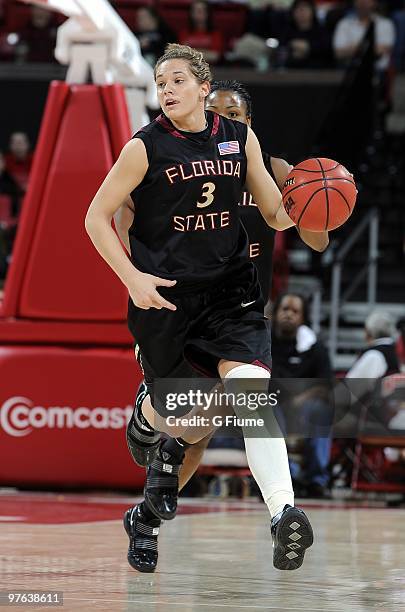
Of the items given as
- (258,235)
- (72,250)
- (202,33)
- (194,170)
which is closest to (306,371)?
(72,250)

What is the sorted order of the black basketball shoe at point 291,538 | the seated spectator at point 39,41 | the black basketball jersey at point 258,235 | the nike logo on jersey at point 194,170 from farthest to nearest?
the seated spectator at point 39,41
the black basketball jersey at point 258,235
the nike logo on jersey at point 194,170
the black basketball shoe at point 291,538

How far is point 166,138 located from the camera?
3832 millimetres

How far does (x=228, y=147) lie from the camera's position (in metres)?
3.87

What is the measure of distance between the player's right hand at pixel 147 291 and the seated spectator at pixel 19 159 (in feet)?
32.6

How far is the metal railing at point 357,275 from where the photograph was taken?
1134 centimetres

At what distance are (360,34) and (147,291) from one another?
11338 mm

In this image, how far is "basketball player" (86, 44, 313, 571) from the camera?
374 centimetres

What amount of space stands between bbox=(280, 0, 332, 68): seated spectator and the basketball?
10.9 m

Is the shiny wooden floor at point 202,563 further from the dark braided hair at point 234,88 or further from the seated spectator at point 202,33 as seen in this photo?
the seated spectator at point 202,33

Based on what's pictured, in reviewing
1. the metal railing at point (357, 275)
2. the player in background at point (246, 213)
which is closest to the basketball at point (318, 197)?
the player in background at point (246, 213)

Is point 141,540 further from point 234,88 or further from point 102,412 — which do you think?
point 102,412

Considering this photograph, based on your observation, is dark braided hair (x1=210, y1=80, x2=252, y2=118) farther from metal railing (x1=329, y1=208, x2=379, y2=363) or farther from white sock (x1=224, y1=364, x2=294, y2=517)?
metal railing (x1=329, y1=208, x2=379, y2=363)

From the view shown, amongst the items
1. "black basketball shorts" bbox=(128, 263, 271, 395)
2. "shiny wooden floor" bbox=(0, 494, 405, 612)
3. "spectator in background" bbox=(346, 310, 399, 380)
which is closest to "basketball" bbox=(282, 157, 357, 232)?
"black basketball shorts" bbox=(128, 263, 271, 395)

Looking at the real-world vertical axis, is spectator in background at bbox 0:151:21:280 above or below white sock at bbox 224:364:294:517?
above
